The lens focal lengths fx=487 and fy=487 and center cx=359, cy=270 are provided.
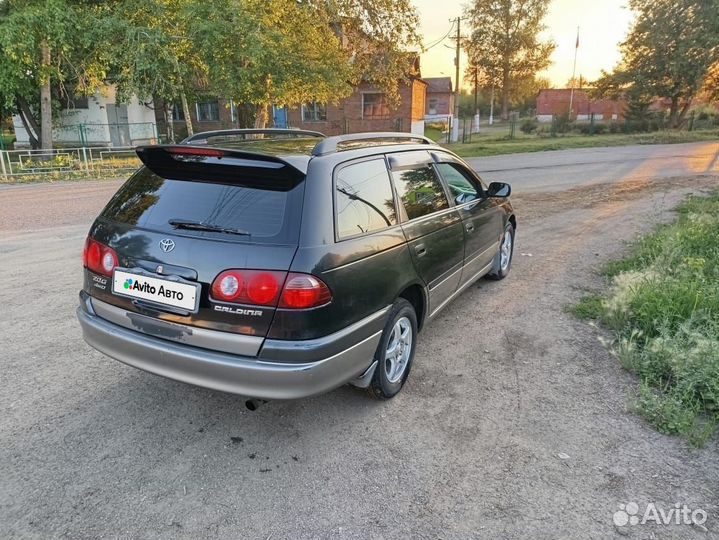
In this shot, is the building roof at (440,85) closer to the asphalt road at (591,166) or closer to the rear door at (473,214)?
the asphalt road at (591,166)

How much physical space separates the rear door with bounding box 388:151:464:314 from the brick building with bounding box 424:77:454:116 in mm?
59836

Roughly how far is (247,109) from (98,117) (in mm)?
12011

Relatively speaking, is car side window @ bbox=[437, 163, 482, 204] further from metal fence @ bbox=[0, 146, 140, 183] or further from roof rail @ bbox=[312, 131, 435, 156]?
metal fence @ bbox=[0, 146, 140, 183]

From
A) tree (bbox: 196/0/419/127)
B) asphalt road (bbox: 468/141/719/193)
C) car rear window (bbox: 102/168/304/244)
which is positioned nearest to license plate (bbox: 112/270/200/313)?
car rear window (bbox: 102/168/304/244)

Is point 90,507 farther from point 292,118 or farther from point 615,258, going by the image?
point 292,118

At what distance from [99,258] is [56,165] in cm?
1624

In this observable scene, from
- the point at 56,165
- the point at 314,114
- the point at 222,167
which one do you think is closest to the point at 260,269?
the point at 222,167

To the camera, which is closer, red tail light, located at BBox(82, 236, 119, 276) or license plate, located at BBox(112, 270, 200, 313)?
license plate, located at BBox(112, 270, 200, 313)

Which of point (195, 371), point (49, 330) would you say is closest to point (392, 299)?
point (195, 371)

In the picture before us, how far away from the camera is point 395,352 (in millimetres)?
3387

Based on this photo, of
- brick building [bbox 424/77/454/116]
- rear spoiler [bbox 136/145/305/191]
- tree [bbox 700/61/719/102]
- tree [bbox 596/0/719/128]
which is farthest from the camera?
brick building [bbox 424/77/454/116]

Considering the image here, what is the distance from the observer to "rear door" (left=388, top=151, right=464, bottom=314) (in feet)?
11.5

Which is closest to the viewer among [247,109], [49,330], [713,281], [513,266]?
[49,330]

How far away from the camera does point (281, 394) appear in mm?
2516
